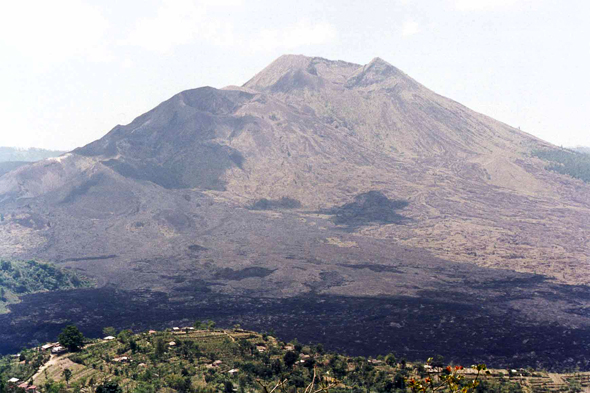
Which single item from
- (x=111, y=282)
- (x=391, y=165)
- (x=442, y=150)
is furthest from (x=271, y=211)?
(x=442, y=150)

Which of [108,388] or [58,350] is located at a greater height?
[108,388]

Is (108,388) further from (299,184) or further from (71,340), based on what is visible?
(299,184)

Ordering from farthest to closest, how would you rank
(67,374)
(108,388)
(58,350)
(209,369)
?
1. (58,350)
2. (209,369)
3. (67,374)
4. (108,388)

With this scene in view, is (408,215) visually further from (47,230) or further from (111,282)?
(47,230)

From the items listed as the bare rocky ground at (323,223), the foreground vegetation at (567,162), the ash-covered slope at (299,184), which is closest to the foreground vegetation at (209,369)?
the bare rocky ground at (323,223)

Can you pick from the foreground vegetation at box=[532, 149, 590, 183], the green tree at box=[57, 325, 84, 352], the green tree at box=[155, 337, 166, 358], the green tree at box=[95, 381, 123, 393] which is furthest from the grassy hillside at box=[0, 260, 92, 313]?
the foreground vegetation at box=[532, 149, 590, 183]

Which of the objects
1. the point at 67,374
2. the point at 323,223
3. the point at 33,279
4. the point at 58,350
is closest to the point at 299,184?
the point at 323,223

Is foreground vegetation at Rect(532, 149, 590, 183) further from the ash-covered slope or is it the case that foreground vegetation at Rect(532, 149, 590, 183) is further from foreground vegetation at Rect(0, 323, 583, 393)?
foreground vegetation at Rect(0, 323, 583, 393)
